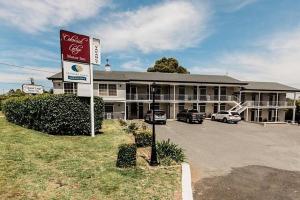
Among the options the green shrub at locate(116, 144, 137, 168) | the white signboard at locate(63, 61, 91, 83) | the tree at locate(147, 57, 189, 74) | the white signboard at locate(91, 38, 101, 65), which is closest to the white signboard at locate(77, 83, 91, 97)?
the white signboard at locate(63, 61, 91, 83)

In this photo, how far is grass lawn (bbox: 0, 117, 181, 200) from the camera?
632 centimetres

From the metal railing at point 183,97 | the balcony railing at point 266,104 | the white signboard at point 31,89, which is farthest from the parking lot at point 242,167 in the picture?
the balcony railing at point 266,104

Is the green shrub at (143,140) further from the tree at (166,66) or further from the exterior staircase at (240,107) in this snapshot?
the tree at (166,66)

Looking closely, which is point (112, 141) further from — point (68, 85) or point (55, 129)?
point (68, 85)

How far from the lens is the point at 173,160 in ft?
33.9

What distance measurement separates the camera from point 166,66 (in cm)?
4838

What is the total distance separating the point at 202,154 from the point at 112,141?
5.36 m

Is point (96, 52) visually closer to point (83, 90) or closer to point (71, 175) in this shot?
point (83, 90)

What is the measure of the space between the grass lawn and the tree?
39.0m

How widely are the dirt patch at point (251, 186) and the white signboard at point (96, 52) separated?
392 inches

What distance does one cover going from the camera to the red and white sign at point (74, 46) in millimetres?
12938

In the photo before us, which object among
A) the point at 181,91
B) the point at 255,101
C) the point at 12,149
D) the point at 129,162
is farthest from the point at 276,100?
the point at 12,149

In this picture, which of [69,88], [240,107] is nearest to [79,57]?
[69,88]

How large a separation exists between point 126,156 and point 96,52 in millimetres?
8258
